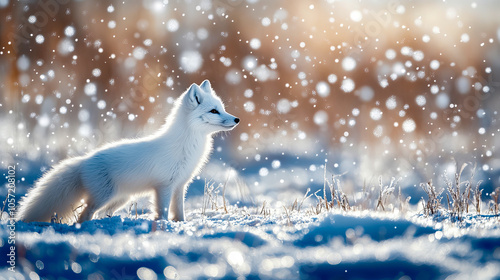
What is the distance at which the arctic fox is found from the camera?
12.7 ft

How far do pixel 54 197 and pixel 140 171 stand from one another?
2.84ft

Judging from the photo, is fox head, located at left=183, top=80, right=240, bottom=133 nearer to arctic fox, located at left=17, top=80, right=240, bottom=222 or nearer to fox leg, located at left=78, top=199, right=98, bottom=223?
arctic fox, located at left=17, top=80, right=240, bottom=222

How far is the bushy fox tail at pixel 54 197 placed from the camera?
3.84 m

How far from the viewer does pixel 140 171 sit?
3.93 meters

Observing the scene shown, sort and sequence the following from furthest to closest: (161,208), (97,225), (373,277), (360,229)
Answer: (161,208) → (97,225) → (360,229) → (373,277)

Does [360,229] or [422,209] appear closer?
[360,229]

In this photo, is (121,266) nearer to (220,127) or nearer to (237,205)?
(220,127)

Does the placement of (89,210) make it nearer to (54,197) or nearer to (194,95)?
(54,197)

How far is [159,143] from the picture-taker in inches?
161

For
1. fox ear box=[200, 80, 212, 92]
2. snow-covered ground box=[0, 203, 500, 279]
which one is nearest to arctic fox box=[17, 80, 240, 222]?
fox ear box=[200, 80, 212, 92]

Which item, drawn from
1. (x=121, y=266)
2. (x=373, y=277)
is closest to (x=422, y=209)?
(x=373, y=277)

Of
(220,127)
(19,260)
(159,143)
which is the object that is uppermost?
(220,127)


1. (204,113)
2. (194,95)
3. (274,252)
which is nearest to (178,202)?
(204,113)

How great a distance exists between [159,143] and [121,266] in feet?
7.06
